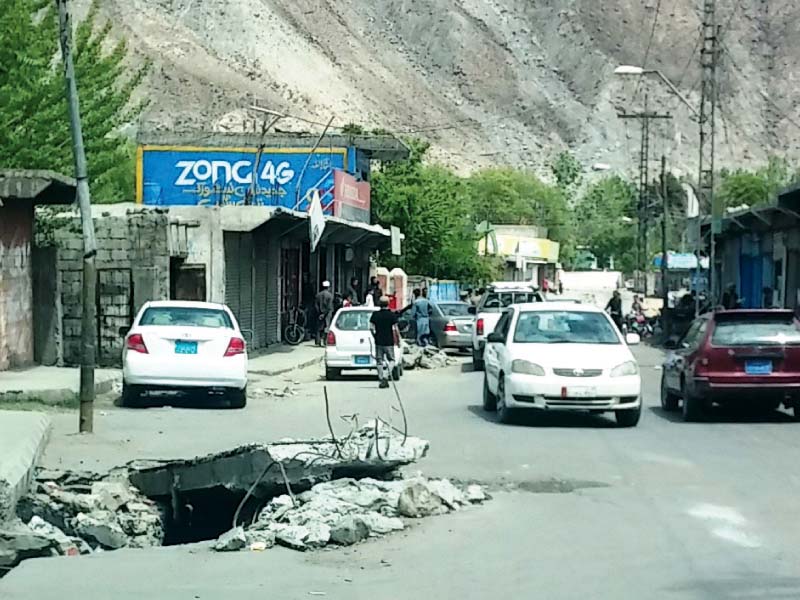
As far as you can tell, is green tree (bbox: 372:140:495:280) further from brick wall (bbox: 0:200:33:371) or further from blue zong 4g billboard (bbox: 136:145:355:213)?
brick wall (bbox: 0:200:33:371)

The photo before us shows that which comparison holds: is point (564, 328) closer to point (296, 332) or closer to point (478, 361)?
point (478, 361)

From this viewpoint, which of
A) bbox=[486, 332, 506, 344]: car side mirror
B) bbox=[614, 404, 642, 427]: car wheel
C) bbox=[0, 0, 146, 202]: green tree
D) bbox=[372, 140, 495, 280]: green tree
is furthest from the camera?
bbox=[372, 140, 495, 280]: green tree

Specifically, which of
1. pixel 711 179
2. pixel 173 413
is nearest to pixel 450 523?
pixel 173 413

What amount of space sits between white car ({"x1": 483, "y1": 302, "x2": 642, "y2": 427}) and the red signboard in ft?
92.3

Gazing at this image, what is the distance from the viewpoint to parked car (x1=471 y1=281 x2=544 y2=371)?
105 feet

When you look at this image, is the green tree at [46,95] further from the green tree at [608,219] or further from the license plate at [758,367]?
the green tree at [608,219]

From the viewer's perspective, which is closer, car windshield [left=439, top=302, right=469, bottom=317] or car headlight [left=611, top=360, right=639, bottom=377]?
car headlight [left=611, top=360, right=639, bottom=377]

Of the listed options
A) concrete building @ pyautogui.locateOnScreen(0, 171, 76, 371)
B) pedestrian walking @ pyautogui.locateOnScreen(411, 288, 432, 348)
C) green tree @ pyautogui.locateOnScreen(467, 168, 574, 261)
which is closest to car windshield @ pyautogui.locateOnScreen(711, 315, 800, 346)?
concrete building @ pyautogui.locateOnScreen(0, 171, 76, 371)

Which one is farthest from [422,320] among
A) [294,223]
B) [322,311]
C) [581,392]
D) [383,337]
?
[581,392]

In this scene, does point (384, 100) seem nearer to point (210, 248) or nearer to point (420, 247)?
point (420, 247)

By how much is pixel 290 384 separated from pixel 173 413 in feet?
21.8

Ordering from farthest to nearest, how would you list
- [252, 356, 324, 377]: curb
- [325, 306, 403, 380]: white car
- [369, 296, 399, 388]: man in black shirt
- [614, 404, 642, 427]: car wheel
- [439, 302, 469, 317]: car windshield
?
[439, 302, 469, 317]: car windshield, [252, 356, 324, 377]: curb, [325, 306, 403, 380]: white car, [369, 296, 399, 388]: man in black shirt, [614, 404, 642, 427]: car wheel

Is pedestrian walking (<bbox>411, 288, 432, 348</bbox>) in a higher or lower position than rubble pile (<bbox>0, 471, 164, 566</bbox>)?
higher

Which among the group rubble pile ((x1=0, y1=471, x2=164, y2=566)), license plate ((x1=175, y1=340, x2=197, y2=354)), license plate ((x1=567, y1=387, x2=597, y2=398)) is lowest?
rubble pile ((x1=0, y1=471, x2=164, y2=566))
